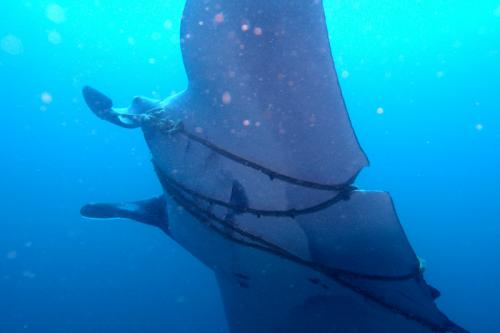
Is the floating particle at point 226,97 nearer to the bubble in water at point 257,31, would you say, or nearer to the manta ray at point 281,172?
the manta ray at point 281,172

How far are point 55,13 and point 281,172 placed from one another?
41282 millimetres

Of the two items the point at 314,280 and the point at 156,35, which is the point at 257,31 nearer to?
the point at 314,280

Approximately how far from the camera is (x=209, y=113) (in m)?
2.25

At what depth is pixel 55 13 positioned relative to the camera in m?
35.3

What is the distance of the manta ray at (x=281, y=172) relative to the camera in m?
1.97

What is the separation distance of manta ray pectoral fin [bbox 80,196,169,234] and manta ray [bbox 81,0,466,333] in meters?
0.56

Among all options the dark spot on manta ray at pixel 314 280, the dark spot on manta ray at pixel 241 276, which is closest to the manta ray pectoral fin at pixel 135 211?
the dark spot on manta ray at pixel 241 276

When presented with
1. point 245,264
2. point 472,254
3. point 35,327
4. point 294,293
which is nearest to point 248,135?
point 245,264

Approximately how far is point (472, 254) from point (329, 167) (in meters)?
40.8

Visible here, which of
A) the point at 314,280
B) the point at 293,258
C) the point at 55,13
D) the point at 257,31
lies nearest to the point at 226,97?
the point at 257,31

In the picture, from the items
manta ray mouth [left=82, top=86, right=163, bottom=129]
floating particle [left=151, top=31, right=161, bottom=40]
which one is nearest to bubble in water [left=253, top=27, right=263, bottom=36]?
manta ray mouth [left=82, top=86, right=163, bottom=129]

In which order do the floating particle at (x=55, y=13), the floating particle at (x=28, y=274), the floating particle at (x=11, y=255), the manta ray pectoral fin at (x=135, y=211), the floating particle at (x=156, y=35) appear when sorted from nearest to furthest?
the manta ray pectoral fin at (x=135, y=211) < the floating particle at (x=28, y=274) < the floating particle at (x=55, y=13) < the floating particle at (x=11, y=255) < the floating particle at (x=156, y=35)

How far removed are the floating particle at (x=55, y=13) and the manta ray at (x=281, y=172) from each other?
3853cm

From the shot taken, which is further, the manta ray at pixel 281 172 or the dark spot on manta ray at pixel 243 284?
the dark spot on manta ray at pixel 243 284
